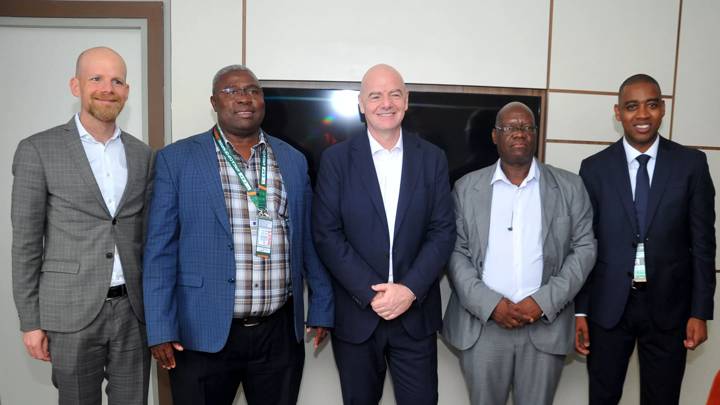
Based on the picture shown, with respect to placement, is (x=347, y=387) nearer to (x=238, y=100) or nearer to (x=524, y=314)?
(x=524, y=314)

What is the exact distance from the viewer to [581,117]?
120 inches

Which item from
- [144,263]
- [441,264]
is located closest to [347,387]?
[441,264]

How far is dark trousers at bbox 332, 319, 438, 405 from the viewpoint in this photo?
229 cm

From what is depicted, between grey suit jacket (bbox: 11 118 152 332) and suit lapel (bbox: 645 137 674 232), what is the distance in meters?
2.41

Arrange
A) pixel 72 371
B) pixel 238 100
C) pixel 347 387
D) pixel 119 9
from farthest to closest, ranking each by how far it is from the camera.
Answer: pixel 119 9 < pixel 347 387 < pixel 238 100 < pixel 72 371

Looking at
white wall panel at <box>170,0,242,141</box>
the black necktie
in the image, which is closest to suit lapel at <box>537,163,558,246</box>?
the black necktie

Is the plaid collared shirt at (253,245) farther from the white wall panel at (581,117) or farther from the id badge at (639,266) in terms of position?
the white wall panel at (581,117)

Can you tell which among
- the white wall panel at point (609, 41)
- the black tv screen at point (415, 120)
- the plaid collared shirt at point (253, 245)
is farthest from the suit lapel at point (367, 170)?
the white wall panel at point (609, 41)

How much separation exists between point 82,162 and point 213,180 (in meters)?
0.51

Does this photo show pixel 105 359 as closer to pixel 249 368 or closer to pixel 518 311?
pixel 249 368

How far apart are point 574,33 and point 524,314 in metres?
1.79

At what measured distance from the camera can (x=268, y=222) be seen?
6.88 ft

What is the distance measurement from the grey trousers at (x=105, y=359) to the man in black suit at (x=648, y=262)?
2.08 meters

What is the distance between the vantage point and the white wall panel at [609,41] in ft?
9.92
